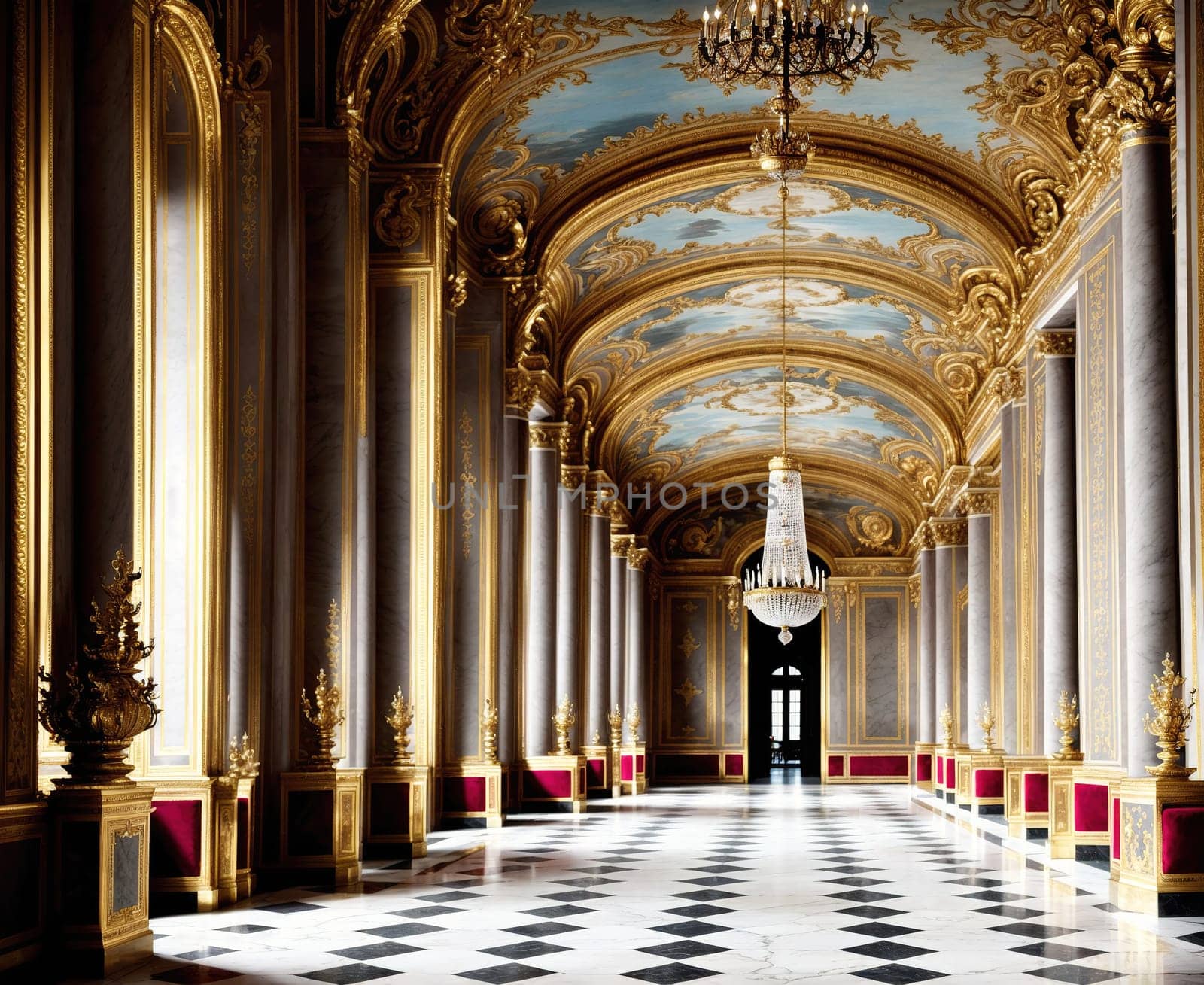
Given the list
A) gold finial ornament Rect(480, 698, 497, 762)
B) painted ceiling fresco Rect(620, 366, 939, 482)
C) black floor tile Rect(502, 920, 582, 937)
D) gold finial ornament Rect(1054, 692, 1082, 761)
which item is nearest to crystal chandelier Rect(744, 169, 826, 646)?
painted ceiling fresco Rect(620, 366, 939, 482)

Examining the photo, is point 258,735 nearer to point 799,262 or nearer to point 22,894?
point 22,894

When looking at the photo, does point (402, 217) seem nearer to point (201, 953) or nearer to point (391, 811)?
point (391, 811)

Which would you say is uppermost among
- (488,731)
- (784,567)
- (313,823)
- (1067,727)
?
(784,567)

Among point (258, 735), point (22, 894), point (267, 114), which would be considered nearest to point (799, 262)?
point (267, 114)

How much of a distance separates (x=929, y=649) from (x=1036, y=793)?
15504 millimetres

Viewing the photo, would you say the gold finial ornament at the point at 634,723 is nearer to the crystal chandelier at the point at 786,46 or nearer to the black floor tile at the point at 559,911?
the black floor tile at the point at 559,911

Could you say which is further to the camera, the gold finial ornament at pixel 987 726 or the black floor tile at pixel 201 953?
the gold finial ornament at pixel 987 726

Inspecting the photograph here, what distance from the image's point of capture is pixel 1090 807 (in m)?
12.5

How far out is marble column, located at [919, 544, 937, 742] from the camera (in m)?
30.6

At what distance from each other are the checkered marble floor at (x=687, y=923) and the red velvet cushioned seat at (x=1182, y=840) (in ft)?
1.07

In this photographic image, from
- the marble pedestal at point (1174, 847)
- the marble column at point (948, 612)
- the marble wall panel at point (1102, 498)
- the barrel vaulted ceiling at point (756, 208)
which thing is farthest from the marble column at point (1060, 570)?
the marble column at point (948, 612)

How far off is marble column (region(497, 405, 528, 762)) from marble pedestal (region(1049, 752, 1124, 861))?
6364mm

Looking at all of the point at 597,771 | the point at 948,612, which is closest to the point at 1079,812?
the point at 597,771

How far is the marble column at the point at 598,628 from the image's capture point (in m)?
25.6
